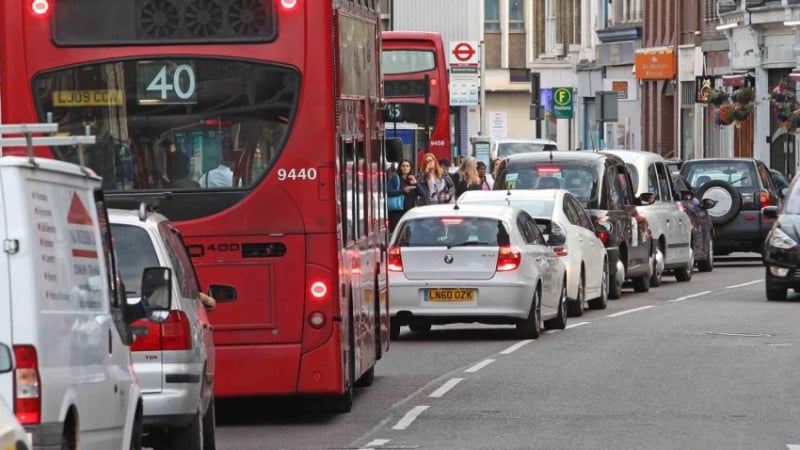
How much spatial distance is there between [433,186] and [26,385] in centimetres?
2604

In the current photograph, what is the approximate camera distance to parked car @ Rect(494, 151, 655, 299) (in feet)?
95.7

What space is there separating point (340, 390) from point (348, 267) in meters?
0.97

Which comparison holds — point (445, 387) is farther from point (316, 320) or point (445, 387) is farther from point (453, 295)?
point (453, 295)

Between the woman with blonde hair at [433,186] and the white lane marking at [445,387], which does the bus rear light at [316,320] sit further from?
the woman with blonde hair at [433,186]

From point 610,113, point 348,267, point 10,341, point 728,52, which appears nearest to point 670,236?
point 610,113

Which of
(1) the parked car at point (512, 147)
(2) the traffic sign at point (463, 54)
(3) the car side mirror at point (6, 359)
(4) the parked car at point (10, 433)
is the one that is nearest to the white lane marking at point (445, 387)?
(3) the car side mirror at point (6, 359)

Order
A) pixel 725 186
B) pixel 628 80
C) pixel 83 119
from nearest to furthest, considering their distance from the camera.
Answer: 1. pixel 83 119
2. pixel 725 186
3. pixel 628 80

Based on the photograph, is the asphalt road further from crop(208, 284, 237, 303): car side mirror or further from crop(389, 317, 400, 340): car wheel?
crop(208, 284, 237, 303): car side mirror

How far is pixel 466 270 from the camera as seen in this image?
73.1 ft

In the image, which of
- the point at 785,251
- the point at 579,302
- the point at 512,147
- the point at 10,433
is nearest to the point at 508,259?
the point at 579,302

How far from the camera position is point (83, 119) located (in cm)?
1437

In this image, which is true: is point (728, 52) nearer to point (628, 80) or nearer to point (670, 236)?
point (628, 80)

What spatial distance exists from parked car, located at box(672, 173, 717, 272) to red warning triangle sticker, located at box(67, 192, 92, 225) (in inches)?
995

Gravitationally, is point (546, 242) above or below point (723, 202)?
above
